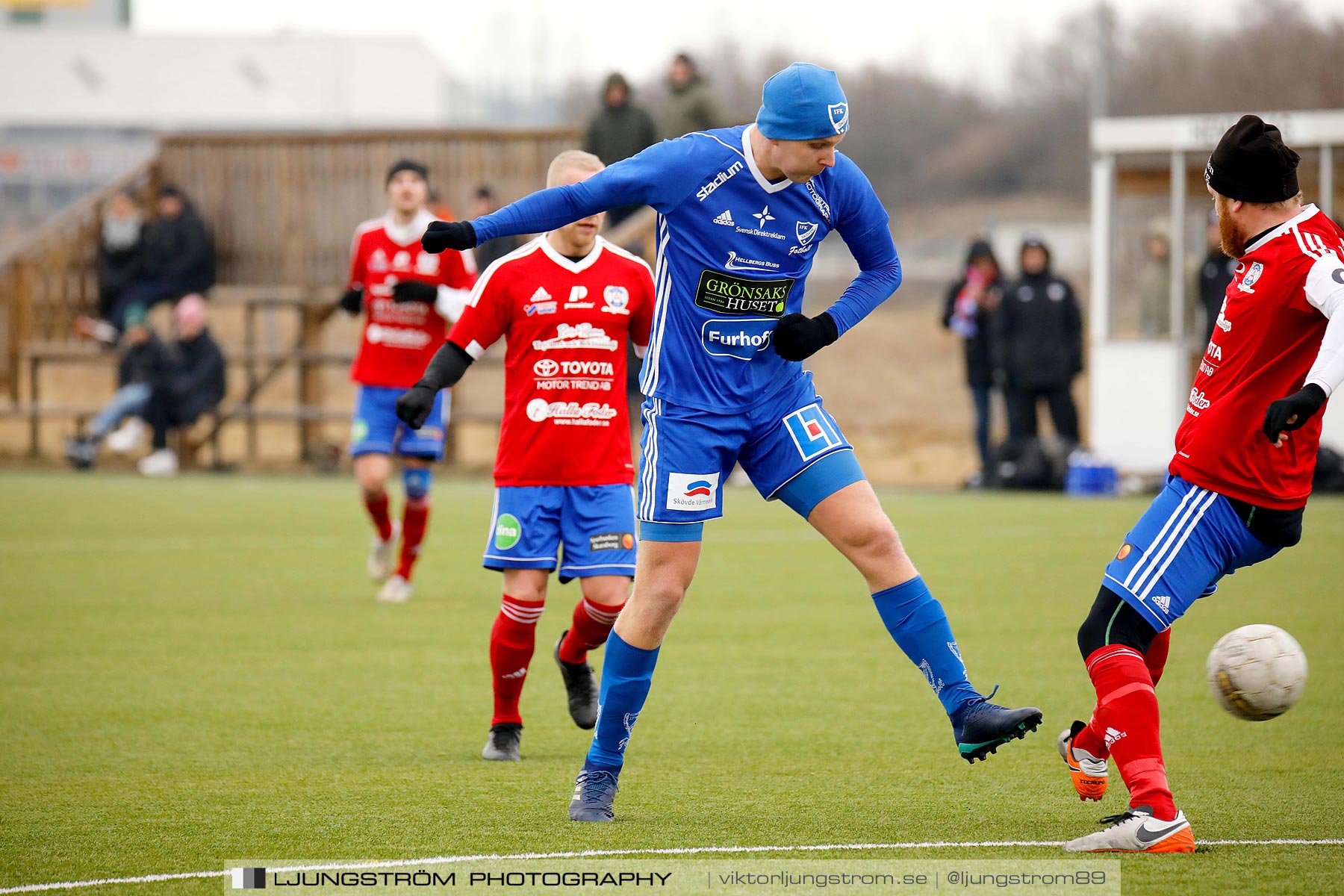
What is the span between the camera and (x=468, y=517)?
15.5 metres

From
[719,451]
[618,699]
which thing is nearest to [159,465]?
[618,699]

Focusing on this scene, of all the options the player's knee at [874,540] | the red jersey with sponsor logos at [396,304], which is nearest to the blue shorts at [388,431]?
the red jersey with sponsor logos at [396,304]

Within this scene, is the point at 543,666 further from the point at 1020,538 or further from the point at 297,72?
the point at 297,72

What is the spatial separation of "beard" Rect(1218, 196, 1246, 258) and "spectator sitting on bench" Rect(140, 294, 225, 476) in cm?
1712

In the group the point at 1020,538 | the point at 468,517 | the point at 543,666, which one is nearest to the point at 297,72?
the point at 468,517

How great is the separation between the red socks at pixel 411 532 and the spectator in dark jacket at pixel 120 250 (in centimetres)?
1327

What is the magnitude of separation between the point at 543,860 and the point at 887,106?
65.5m

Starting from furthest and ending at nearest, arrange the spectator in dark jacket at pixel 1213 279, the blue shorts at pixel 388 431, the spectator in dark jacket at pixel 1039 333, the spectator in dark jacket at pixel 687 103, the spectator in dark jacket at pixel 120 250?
1. the spectator in dark jacket at pixel 120 250
2. the spectator in dark jacket at pixel 687 103
3. the spectator in dark jacket at pixel 1039 333
4. the spectator in dark jacket at pixel 1213 279
5. the blue shorts at pixel 388 431

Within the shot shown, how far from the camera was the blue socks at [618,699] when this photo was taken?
518 cm

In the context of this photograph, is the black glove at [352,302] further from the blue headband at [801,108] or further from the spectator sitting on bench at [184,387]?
the spectator sitting on bench at [184,387]

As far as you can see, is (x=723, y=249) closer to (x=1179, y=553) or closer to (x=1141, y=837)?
(x=1179, y=553)

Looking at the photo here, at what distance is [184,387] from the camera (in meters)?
20.6

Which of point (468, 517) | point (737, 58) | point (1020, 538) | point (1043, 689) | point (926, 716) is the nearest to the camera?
point (926, 716)

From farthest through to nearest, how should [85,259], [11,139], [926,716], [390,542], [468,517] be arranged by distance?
[11,139]
[85,259]
[468,517]
[390,542]
[926,716]
